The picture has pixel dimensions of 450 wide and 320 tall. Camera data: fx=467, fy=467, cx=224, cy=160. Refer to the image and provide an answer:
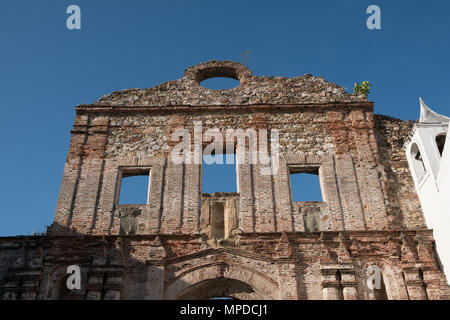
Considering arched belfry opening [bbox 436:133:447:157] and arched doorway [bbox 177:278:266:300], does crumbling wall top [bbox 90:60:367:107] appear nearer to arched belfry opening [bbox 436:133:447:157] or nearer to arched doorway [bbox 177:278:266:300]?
arched belfry opening [bbox 436:133:447:157]

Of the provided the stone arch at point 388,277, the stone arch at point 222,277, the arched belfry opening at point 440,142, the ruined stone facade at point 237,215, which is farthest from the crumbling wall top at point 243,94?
the stone arch at point 222,277

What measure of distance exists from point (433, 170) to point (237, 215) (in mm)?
4610

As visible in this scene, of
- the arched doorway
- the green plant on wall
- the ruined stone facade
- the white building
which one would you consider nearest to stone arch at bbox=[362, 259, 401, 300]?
the ruined stone facade

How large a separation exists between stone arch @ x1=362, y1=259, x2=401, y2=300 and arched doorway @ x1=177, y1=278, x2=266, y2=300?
255cm

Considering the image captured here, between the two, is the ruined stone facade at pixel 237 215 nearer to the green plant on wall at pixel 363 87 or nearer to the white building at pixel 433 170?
the white building at pixel 433 170

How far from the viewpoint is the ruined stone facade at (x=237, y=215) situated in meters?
9.98

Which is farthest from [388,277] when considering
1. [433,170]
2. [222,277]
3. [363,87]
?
[363,87]

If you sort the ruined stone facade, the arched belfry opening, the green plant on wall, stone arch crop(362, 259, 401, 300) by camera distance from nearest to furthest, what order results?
stone arch crop(362, 259, 401, 300) < the ruined stone facade < the arched belfry opening < the green plant on wall

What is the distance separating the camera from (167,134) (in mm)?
12578

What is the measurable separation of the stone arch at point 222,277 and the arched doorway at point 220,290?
7 cm

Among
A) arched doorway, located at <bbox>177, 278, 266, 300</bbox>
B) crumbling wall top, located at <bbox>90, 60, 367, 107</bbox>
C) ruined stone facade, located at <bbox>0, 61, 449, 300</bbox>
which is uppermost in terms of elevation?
crumbling wall top, located at <bbox>90, 60, 367, 107</bbox>

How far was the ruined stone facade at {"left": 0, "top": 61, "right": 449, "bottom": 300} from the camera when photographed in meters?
9.98
